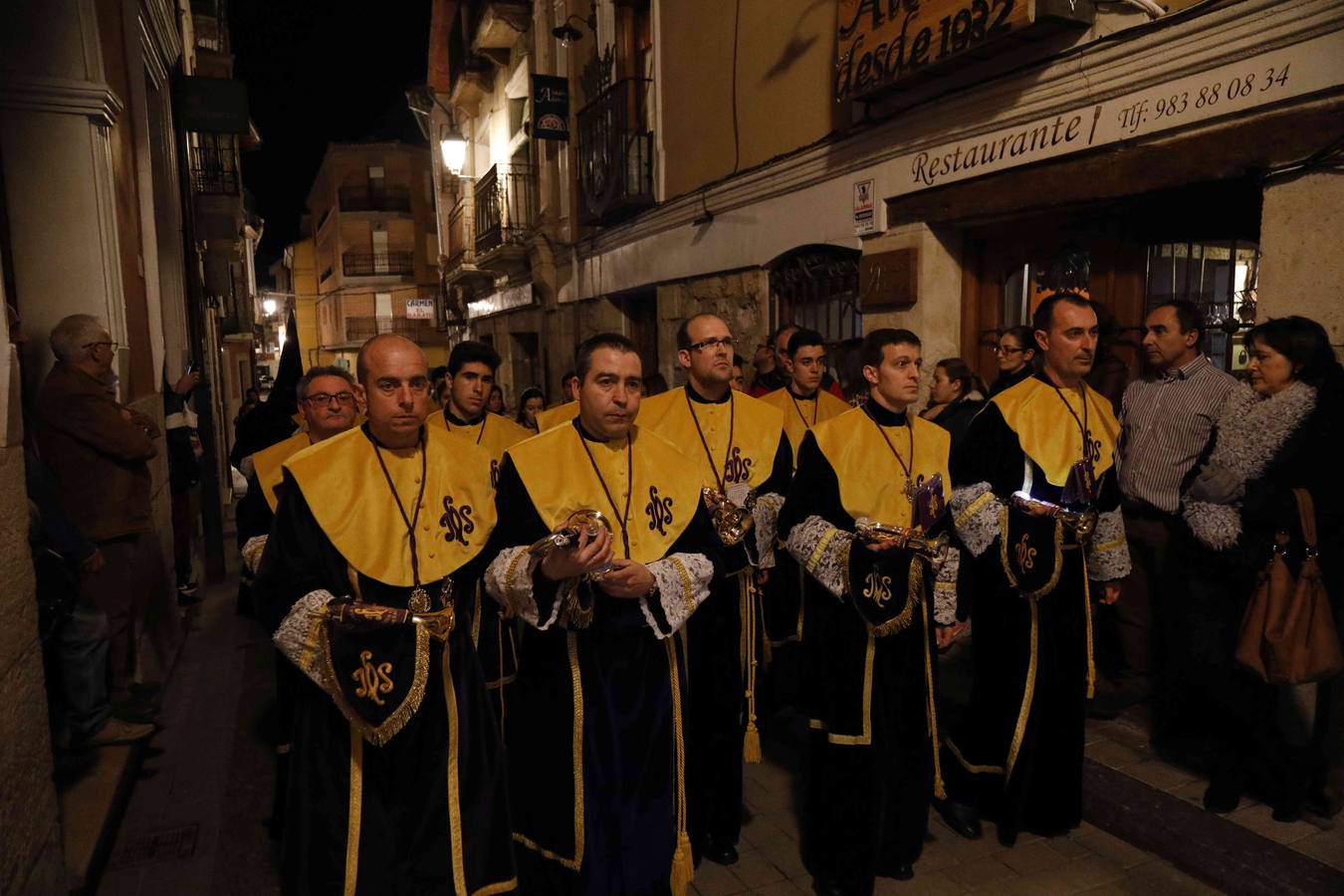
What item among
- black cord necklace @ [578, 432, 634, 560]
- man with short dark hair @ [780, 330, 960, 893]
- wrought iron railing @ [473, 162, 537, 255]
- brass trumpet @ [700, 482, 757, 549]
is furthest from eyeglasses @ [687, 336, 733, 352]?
wrought iron railing @ [473, 162, 537, 255]

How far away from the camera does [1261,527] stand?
388cm

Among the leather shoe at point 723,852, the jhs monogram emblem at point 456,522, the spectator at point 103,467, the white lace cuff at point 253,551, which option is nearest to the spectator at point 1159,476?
the leather shoe at point 723,852

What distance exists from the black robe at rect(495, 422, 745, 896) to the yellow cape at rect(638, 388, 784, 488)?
1538 millimetres

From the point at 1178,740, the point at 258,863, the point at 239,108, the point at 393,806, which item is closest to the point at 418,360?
the point at 393,806

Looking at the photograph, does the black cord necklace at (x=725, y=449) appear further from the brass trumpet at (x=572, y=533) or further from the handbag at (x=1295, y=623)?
the handbag at (x=1295, y=623)

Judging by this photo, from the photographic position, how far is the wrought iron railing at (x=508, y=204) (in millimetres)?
17844

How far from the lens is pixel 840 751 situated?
11.5 ft

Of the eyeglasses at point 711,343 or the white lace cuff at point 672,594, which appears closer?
the white lace cuff at point 672,594

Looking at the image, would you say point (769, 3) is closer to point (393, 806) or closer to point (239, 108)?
point (239, 108)

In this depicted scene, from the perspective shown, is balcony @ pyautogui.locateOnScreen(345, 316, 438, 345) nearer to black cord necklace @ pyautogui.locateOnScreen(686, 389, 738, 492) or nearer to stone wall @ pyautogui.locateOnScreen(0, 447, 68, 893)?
black cord necklace @ pyautogui.locateOnScreen(686, 389, 738, 492)

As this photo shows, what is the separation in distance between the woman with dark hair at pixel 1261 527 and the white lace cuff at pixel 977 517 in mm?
1069

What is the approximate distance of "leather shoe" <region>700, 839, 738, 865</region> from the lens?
153 inches

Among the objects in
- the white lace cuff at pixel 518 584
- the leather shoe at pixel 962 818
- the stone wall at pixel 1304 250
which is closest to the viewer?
the white lace cuff at pixel 518 584

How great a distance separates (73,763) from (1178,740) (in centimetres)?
591
